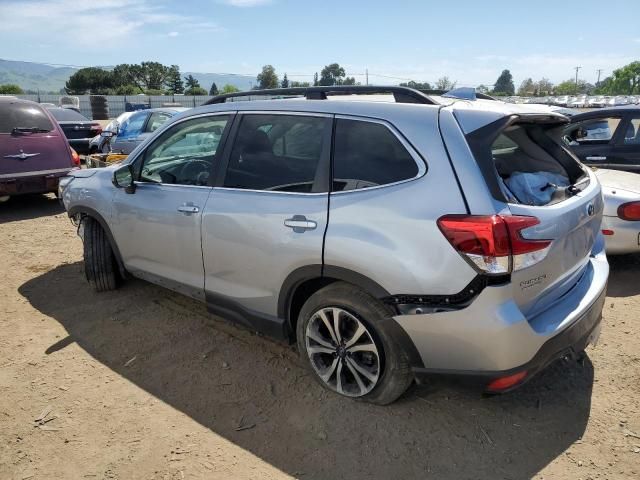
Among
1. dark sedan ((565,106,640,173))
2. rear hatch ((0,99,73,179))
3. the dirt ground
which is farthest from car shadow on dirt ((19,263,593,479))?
rear hatch ((0,99,73,179))

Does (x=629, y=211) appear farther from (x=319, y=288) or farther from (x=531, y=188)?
(x=319, y=288)

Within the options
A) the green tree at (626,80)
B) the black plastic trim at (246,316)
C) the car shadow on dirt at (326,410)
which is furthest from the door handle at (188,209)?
the green tree at (626,80)

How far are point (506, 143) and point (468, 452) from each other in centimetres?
175

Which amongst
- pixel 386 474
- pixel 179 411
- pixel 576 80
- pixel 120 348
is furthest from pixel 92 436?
pixel 576 80

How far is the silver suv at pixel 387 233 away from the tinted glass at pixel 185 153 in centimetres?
2

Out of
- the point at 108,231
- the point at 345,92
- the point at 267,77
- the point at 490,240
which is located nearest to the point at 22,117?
the point at 108,231

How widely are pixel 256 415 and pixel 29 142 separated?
23.0 feet

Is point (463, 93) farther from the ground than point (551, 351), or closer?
farther from the ground

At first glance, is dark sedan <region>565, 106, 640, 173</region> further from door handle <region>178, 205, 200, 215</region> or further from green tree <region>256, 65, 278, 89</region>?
green tree <region>256, 65, 278, 89</region>

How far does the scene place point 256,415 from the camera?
2863 millimetres

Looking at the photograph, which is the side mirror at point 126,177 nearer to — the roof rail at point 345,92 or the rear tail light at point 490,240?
the roof rail at point 345,92

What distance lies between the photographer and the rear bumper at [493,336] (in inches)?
89.0

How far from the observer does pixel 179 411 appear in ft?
9.57

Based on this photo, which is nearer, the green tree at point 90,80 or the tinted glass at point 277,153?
the tinted glass at point 277,153
